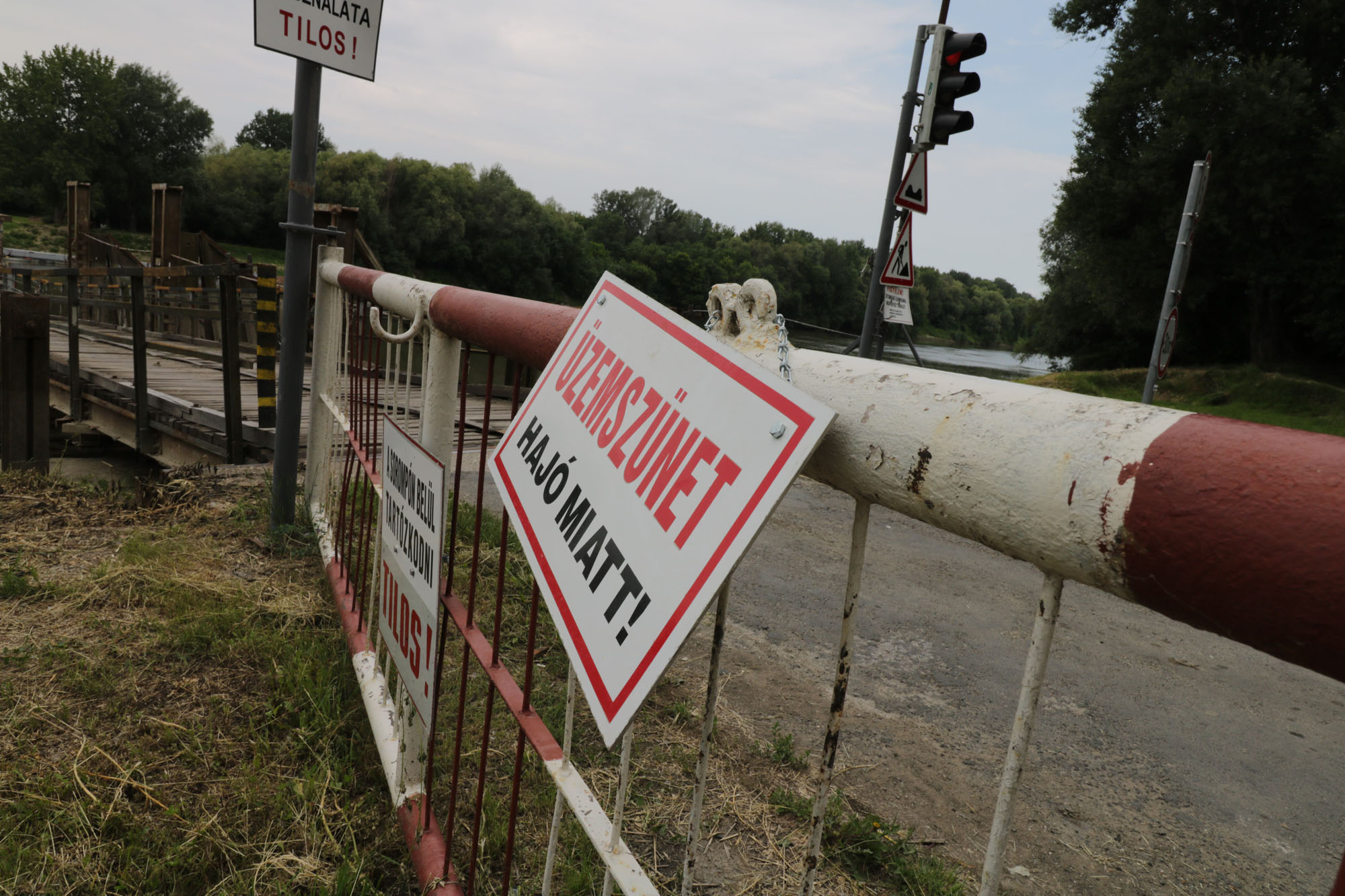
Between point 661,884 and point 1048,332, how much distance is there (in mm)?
28073

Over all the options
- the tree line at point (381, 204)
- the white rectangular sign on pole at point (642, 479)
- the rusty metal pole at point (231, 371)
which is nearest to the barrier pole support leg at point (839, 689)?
the white rectangular sign on pole at point (642, 479)

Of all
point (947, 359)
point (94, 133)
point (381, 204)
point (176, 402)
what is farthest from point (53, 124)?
point (176, 402)

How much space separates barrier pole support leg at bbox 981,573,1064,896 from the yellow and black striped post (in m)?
7.07

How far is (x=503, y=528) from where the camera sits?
4.78 ft

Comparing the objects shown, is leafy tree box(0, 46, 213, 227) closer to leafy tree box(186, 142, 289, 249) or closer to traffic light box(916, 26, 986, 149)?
leafy tree box(186, 142, 289, 249)

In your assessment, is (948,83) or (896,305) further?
(896,305)

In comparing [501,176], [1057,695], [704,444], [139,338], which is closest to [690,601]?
[704,444]

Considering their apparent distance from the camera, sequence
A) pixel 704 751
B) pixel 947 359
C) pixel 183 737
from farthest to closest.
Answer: pixel 947 359, pixel 183 737, pixel 704 751

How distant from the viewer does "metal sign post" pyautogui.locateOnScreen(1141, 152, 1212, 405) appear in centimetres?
637

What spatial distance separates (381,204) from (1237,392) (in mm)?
59327

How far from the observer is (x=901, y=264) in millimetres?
8547

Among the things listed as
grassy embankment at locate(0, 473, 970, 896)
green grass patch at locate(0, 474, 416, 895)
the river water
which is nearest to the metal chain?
the river water

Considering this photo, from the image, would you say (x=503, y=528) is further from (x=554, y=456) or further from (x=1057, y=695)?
(x=1057, y=695)

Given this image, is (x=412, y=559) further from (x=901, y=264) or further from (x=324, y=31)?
(x=901, y=264)
